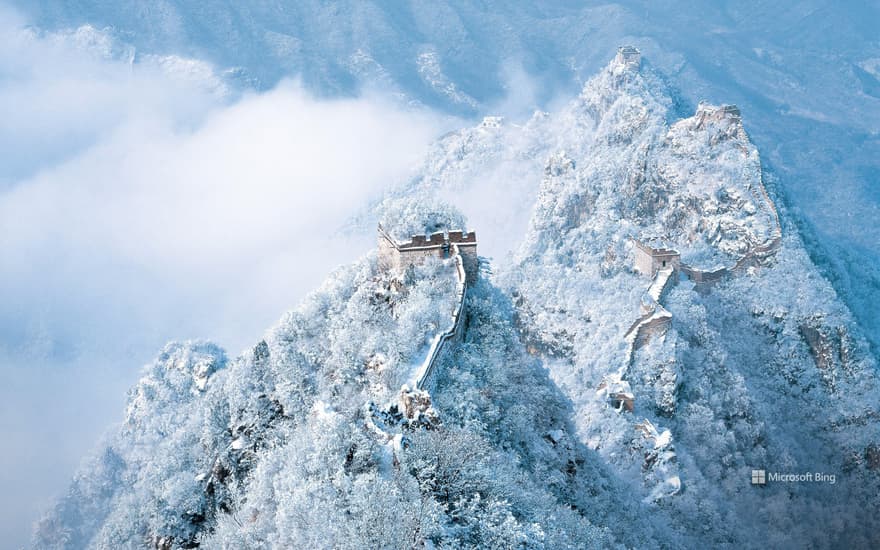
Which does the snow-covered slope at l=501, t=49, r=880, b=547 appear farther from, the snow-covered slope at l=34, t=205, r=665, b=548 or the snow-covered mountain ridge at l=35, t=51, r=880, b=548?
the snow-covered slope at l=34, t=205, r=665, b=548

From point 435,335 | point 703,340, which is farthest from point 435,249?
point 703,340

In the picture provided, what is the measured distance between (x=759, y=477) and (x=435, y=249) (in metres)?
29.0

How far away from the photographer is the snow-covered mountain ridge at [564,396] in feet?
83.2

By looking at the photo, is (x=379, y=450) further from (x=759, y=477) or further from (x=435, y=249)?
(x=759, y=477)

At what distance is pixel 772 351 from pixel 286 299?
12698 centimetres

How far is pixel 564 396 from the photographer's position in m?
53.5

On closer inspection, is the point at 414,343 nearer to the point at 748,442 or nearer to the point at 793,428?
the point at 748,442

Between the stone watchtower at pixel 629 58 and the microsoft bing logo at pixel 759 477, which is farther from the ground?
the microsoft bing logo at pixel 759 477

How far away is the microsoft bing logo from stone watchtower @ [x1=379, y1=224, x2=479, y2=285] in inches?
1024

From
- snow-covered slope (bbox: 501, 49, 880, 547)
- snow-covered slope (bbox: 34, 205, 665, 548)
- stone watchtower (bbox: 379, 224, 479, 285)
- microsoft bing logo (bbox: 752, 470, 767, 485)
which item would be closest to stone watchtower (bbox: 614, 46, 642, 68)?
snow-covered slope (bbox: 501, 49, 880, 547)

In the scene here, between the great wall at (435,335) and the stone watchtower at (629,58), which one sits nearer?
the great wall at (435,335)

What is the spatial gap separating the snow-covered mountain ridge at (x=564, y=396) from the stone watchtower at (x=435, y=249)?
669 millimetres

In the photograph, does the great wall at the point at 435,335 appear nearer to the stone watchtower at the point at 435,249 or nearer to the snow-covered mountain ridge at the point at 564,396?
the stone watchtower at the point at 435,249

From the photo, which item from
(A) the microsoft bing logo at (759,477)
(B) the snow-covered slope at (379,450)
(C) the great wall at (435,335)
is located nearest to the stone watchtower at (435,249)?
(C) the great wall at (435,335)
